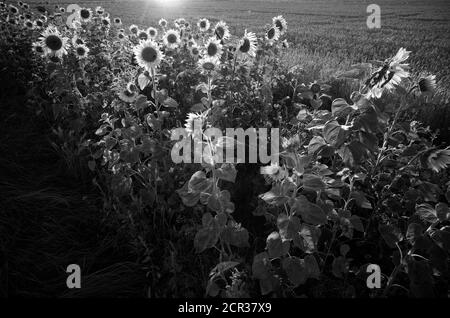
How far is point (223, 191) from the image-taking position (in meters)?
1.85

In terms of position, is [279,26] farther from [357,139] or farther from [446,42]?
[446,42]

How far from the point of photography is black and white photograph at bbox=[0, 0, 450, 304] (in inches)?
66.9

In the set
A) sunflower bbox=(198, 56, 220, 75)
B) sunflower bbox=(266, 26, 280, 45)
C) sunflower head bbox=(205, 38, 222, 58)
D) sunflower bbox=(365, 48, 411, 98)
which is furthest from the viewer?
sunflower bbox=(266, 26, 280, 45)

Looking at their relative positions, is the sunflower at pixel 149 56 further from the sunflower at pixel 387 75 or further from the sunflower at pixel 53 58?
the sunflower at pixel 387 75

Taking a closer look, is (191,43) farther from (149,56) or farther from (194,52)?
(149,56)

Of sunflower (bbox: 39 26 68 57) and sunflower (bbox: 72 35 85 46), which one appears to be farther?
sunflower (bbox: 72 35 85 46)

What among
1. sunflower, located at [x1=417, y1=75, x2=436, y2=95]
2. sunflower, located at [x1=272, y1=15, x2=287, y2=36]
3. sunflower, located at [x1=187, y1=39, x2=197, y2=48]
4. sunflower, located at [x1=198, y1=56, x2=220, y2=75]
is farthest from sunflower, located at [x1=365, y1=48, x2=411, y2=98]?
sunflower, located at [x1=187, y1=39, x2=197, y2=48]

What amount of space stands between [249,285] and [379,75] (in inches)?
56.4

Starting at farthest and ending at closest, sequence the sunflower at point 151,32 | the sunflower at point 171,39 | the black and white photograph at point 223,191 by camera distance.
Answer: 1. the sunflower at point 151,32
2. the sunflower at point 171,39
3. the black and white photograph at point 223,191

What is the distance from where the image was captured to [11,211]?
2971mm

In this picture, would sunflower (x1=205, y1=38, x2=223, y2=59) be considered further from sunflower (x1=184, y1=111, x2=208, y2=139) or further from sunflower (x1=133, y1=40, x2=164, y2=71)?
sunflower (x1=184, y1=111, x2=208, y2=139)

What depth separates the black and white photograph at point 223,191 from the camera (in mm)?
1700

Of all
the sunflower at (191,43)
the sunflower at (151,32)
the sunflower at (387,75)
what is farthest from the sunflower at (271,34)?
the sunflower at (387,75)
